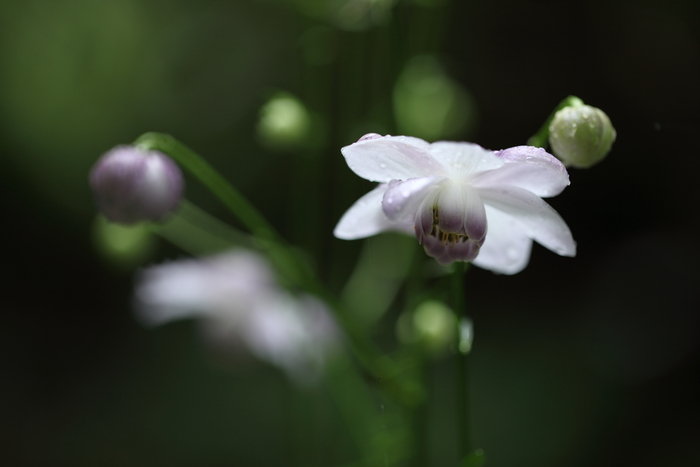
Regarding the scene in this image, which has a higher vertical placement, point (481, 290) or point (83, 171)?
point (83, 171)

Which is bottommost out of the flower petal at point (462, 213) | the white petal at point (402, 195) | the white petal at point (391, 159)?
the flower petal at point (462, 213)

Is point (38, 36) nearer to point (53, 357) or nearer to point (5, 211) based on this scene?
point (5, 211)

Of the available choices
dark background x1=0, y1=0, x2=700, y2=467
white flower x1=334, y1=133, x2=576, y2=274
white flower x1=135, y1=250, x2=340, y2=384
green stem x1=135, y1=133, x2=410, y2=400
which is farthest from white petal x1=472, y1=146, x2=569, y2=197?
dark background x1=0, y1=0, x2=700, y2=467

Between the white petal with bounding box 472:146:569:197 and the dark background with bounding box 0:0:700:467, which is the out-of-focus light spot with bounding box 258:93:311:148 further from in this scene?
the dark background with bounding box 0:0:700:467

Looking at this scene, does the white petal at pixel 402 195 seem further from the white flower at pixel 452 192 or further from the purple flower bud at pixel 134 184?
the purple flower bud at pixel 134 184

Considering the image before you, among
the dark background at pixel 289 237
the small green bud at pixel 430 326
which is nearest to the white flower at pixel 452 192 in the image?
the small green bud at pixel 430 326

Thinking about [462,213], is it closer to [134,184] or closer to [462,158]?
[462,158]

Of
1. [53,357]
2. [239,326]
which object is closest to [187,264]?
[239,326]
